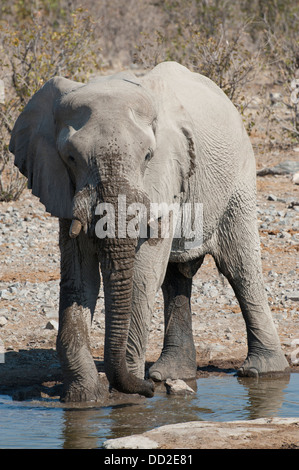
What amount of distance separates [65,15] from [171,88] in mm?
13382

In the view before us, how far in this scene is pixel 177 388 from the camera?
20.0ft

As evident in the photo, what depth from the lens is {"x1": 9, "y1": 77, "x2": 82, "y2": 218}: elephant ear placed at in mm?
5230

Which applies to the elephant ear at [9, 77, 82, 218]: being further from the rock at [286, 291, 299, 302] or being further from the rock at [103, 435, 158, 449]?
the rock at [286, 291, 299, 302]

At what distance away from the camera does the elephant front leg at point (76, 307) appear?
5367 millimetres

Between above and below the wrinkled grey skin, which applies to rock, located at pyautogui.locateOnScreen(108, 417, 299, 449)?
below

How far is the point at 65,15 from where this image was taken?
18.6m

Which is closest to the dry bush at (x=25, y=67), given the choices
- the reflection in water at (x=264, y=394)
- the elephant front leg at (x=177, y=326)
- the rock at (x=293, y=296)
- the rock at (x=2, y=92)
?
the rock at (x=2, y=92)

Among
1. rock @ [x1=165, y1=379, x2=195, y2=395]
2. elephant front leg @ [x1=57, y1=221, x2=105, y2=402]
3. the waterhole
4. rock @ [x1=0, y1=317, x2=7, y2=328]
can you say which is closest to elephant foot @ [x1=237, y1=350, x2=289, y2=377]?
the waterhole

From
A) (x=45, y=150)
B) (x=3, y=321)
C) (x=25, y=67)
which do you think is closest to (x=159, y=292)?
(x=3, y=321)

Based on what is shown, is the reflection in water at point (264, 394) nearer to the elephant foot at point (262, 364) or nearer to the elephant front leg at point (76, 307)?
the elephant foot at point (262, 364)

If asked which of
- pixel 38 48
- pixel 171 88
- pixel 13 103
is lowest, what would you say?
pixel 171 88

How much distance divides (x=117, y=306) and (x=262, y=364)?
2.05 metres
